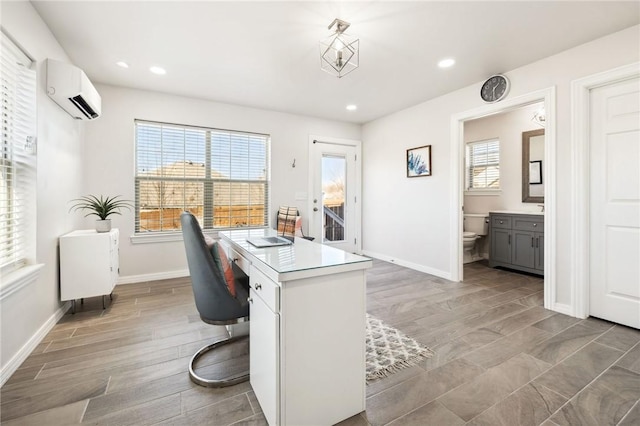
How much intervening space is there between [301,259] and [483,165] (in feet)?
15.8

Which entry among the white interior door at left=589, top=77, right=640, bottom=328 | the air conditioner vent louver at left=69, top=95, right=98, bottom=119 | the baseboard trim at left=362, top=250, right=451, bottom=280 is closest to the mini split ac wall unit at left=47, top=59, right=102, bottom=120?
the air conditioner vent louver at left=69, top=95, right=98, bottom=119

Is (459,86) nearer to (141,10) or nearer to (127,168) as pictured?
(141,10)

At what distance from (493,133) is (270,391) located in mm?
5266

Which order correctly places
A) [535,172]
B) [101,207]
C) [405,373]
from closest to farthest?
[405,373]
[101,207]
[535,172]

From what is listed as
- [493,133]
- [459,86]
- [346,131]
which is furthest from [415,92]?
[493,133]

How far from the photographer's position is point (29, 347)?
1969 millimetres

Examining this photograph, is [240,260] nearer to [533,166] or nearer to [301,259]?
[301,259]

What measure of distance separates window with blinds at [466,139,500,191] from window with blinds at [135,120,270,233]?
3.72 m

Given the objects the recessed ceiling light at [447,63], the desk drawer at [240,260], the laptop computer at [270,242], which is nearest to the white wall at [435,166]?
the recessed ceiling light at [447,63]

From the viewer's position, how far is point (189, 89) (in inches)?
142

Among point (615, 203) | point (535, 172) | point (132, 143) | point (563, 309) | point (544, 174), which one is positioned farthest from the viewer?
point (535, 172)

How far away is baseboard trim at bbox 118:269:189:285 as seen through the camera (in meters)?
3.59

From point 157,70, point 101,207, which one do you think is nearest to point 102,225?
point 101,207

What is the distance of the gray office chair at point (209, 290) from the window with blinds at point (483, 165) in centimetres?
482
